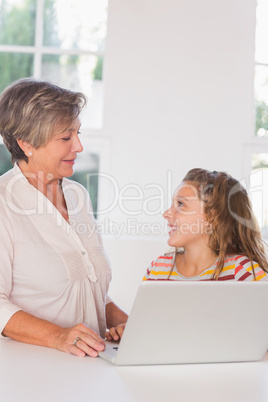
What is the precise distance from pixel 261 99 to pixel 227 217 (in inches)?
88.5

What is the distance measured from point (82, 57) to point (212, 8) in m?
0.93

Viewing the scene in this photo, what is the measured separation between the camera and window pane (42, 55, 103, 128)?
4.08m

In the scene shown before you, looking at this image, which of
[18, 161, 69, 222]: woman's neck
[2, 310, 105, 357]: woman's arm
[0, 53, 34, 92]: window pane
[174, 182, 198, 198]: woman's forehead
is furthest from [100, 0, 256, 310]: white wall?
[2, 310, 105, 357]: woman's arm

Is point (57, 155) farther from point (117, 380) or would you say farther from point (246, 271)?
point (117, 380)

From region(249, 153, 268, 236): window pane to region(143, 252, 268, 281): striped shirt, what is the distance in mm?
1966

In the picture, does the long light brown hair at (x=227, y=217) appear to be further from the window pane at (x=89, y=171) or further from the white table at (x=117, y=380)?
the window pane at (x=89, y=171)

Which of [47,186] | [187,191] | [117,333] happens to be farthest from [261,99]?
[117,333]

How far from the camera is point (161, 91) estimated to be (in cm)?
395

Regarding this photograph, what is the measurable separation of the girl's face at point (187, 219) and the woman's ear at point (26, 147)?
55 cm

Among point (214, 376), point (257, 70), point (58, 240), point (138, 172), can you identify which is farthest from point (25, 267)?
point (257, 70)

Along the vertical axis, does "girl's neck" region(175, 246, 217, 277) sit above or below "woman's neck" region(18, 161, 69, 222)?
below

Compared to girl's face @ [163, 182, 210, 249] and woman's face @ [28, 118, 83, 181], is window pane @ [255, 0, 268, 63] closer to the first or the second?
girl's face @ [163, 182, 210, 249]

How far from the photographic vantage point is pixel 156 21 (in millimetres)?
3920

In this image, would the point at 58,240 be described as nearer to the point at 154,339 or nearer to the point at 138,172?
the point at 154,339
